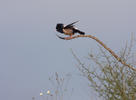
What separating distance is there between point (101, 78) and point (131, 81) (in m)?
0.71

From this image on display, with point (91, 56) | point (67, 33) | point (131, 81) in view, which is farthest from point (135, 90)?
point (67, 33)

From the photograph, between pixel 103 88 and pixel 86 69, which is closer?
pixel 103 88

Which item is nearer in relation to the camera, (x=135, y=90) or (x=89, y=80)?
(x=135, y=90)

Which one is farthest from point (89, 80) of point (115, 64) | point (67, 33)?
point (67, 33)

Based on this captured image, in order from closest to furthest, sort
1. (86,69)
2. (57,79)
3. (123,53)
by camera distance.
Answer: (123,53) < (86,69) < (57,79)

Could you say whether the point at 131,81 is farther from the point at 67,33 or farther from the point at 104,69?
the point at 67,33

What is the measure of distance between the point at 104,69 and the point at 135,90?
849mm

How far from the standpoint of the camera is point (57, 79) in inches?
401

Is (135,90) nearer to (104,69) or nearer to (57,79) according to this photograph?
(104,69)

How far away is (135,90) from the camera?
25.4 ft

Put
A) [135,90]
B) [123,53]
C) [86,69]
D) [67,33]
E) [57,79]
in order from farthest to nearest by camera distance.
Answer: [57,79] → [67,33] → [86,69] → [123,53] → [135,90]

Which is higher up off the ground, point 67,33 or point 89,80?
point 67,33

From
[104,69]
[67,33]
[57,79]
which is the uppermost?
[67,33]

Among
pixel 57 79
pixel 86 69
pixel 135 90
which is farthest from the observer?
pixel 57 79
